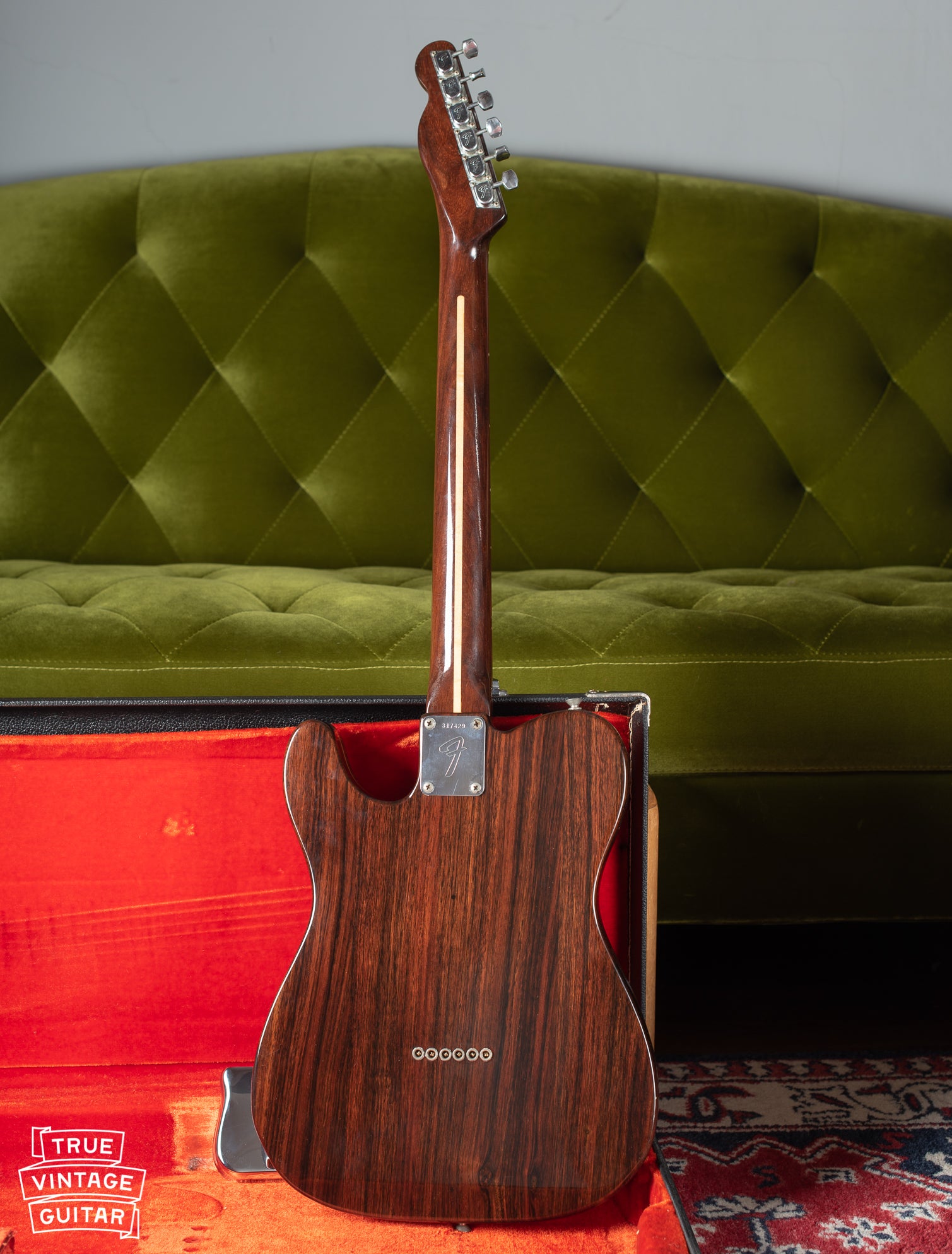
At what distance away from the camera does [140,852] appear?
74 centimetres

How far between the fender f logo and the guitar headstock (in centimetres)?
39

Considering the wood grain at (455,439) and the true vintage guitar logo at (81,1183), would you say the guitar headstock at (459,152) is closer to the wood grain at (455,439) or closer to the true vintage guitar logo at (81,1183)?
the wood grain at (455,439)

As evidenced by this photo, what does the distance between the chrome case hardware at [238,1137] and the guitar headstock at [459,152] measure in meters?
0.65

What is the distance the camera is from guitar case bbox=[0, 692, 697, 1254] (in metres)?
0.72

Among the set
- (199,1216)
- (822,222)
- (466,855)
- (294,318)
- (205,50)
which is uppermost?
(205,50)

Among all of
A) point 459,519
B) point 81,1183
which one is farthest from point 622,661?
point 81,1183

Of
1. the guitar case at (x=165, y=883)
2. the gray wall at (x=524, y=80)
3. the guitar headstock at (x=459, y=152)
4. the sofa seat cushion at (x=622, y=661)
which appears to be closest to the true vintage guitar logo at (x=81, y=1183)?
the guitar case at (x=165, y=883)

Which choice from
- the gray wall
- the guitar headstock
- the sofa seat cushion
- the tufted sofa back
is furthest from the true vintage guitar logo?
the gray wall

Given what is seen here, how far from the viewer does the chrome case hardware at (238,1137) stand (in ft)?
2.17

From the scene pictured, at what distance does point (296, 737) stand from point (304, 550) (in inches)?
40.0

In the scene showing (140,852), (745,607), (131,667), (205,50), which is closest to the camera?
(140,852)

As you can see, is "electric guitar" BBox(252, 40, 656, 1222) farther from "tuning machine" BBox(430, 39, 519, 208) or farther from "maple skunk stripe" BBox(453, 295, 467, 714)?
"tuning machine" BBox(430, 39, 519, 208)

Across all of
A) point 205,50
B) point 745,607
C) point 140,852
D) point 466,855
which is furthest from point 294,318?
point 466,855

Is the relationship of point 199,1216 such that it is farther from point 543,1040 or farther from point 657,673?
point 657,673
